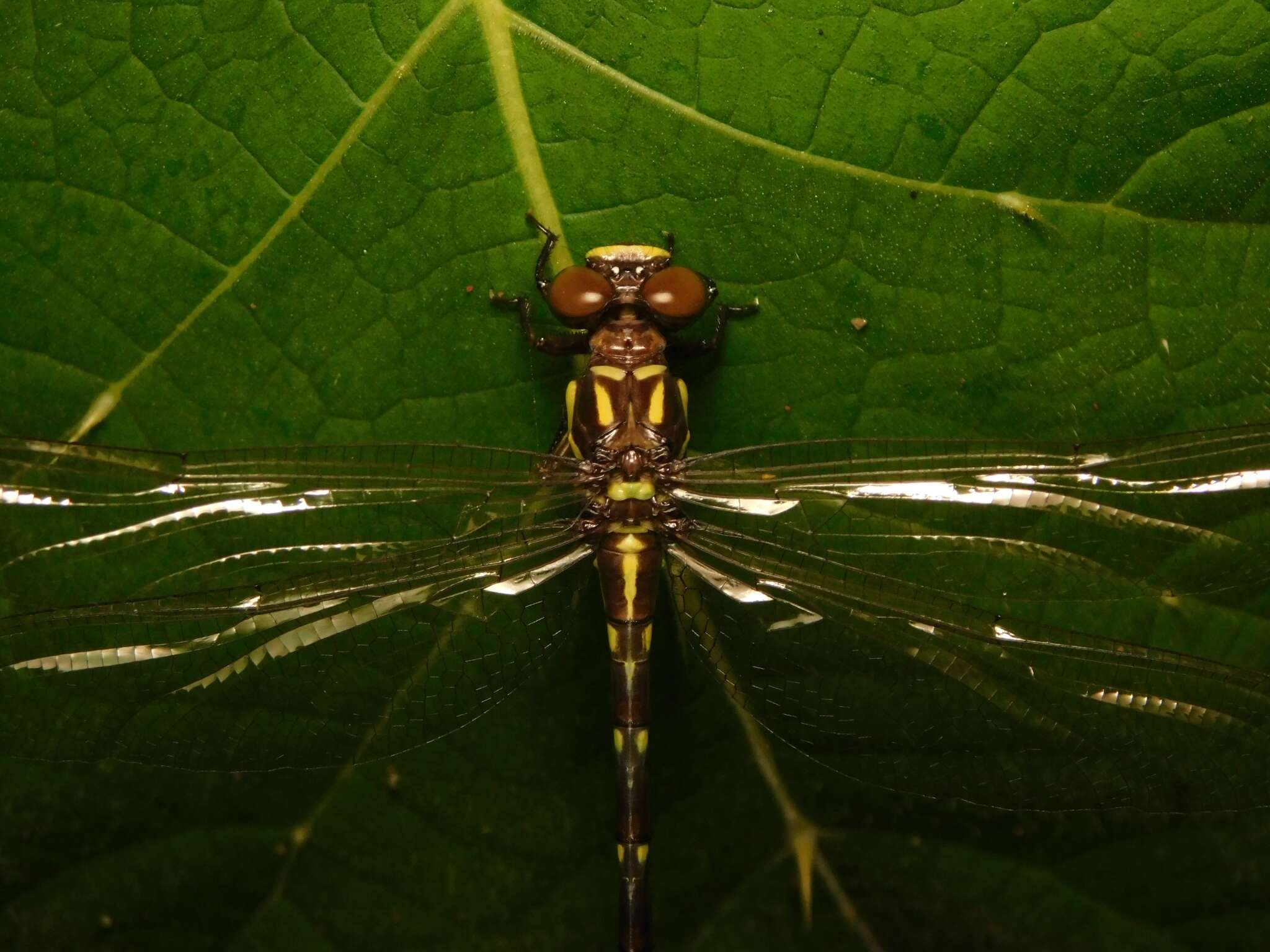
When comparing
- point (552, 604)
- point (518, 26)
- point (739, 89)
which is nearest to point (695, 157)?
point (739, 89)

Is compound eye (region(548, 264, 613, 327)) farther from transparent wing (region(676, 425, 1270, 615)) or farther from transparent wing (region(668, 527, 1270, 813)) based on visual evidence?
transparent wing (region(668, 527, 1270, 813))

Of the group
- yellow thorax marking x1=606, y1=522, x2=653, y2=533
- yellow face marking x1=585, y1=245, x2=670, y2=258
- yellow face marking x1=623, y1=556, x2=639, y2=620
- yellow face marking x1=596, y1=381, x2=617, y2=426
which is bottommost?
yellow face marking x1=623, y1=556, x2=639, y2=620

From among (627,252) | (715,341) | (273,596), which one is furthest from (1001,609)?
(273,596)

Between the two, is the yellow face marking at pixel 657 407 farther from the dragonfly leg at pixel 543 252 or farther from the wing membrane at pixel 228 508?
the dragonfly leg at pixel 543 252

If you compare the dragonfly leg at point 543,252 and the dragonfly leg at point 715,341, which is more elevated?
the dragonfly leg at point 543,252

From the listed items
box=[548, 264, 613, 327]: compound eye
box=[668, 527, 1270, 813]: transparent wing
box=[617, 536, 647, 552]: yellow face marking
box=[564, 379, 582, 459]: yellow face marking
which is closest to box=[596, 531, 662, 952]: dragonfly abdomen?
box=[617, 536, 647, 552]: yellow face marking

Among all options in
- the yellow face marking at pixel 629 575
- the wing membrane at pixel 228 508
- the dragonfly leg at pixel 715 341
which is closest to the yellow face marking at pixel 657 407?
the dragonfly leg at pixel 715 341
